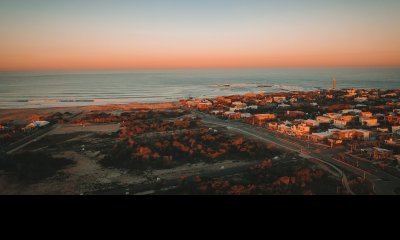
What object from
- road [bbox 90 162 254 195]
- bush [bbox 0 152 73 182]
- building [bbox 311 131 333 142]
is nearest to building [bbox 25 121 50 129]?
bush [bbox 0 152 73 182]

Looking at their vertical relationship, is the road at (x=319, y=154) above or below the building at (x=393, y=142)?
below

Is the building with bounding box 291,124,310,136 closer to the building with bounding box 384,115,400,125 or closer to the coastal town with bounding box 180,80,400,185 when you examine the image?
the coastal town with bounding box 180,80,400,185

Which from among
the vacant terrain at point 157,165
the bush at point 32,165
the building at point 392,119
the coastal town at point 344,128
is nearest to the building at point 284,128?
the coastal town at point 344,128

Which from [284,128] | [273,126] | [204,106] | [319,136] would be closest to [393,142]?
[319,136]

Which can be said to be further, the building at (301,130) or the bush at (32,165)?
the building at (301,130)

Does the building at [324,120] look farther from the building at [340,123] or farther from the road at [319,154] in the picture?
the road at [319,154]

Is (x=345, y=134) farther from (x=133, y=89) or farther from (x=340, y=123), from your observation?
(x=133, y=89)
